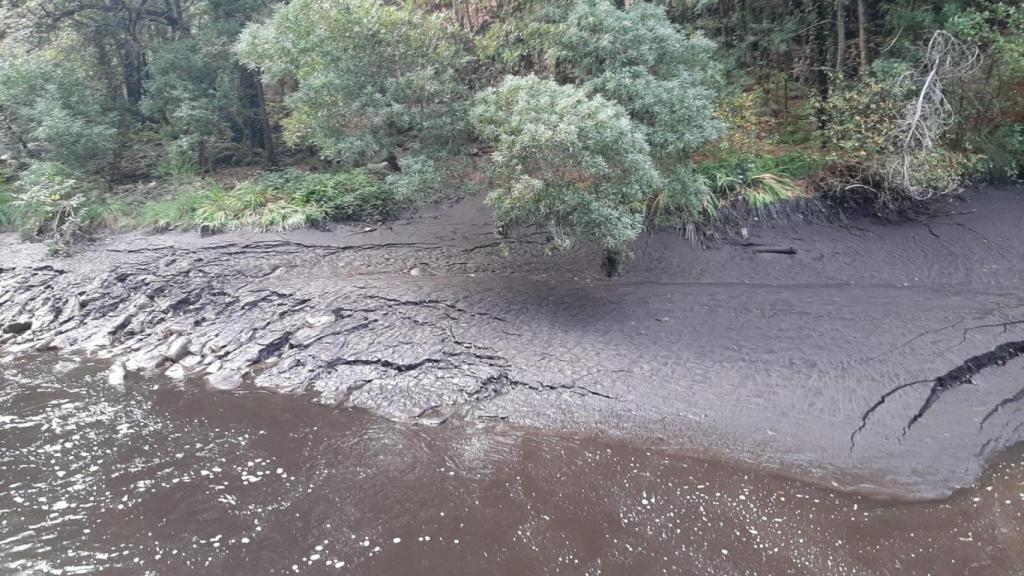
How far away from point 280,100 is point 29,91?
4702mm

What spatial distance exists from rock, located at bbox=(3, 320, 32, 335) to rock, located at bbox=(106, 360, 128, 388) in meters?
2.63

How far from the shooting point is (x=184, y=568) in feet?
13.5

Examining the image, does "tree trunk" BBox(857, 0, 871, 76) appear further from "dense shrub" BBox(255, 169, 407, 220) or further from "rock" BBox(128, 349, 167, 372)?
"rock" BBox(128, 349, 167, 372)

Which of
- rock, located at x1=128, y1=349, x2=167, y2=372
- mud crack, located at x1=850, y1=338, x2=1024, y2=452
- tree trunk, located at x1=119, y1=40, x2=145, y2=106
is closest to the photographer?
mud crack, located at x1=850, y1=338, x2=1024, y2=452

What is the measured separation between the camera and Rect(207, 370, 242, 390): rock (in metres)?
7.04

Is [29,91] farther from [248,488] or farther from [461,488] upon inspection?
[461,488]

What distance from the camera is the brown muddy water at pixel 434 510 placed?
411cm

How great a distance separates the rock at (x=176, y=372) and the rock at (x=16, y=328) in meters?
3.38

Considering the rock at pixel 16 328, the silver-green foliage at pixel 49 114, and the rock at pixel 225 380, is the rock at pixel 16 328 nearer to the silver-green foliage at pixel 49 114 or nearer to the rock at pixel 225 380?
the rock at pixel 225 380

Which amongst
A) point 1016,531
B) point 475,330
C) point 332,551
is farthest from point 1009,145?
point 332,551

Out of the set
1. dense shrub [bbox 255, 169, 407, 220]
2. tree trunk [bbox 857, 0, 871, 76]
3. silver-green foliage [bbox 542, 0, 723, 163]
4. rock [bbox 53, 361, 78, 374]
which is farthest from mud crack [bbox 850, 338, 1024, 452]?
rock [bbox 53, 361, 78, 374]

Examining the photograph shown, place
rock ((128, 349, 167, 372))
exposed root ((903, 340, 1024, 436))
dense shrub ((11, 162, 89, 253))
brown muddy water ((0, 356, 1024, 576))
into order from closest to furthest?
1. brown muddy water ((0, 356, 1024, 576))
2. exposed root ((903, 340, 1024, 436))
3. rock ((128, 349, 167, 372))
4. dense shrub ((11, 162, 89, 253))

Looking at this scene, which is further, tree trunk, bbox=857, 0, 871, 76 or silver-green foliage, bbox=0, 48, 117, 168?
silver-green foliage, bbox=0, 48, 117, 168

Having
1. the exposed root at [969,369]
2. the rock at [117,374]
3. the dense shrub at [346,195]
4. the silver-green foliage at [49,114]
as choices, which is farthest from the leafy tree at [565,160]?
the silver-green foliage at [49,114]
